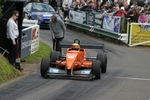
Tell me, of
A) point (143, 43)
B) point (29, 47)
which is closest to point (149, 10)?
point (143, 43)

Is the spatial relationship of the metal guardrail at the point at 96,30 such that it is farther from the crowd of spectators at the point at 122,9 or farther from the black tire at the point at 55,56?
the black tire at the point at 55,56

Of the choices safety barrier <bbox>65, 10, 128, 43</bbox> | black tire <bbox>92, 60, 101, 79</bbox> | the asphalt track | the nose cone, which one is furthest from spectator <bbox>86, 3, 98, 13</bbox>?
black tire <bbox>92, 60, 101, 79</bbox>

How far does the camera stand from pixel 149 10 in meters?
26.8

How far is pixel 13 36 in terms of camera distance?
618 inches

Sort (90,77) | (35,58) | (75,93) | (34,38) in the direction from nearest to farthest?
(75,93) → (90,77) → (35,58) → (34,38)

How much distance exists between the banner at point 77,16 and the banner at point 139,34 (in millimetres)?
5713

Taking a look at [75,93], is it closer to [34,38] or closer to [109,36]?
[34,38]

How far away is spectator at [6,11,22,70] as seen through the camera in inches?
616

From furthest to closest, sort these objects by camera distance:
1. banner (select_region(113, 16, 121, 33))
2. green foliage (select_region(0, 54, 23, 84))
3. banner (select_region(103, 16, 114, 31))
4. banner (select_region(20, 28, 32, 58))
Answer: banner (select_region(103, 16, 114, 31))
banner (select_region(113, 16, 121, 33))
banner (select_region(20, 28, 32, 58))
green foliage (select_region(0, 54, 23, 84))

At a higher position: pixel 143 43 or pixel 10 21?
pixel 10 21

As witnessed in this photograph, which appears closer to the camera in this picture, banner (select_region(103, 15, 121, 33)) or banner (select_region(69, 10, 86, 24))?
banner (select_region(103, 15, 121, 33))

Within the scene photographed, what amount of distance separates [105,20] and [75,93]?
15898 mm

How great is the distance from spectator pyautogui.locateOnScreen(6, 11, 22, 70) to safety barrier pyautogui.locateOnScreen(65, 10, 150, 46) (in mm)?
10218

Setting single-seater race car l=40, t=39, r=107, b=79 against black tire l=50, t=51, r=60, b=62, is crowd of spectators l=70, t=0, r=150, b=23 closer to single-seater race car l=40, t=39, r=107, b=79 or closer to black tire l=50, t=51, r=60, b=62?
black tire l=50, t=51, r=60, b=62
